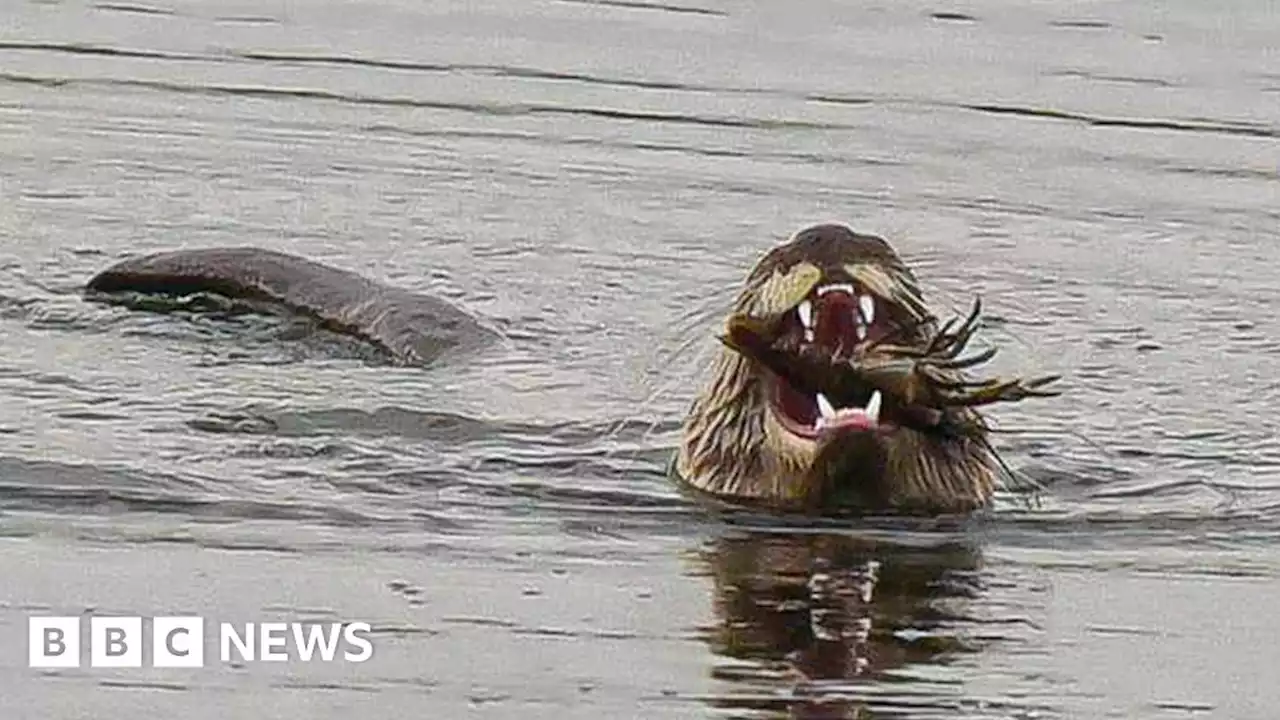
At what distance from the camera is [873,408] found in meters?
7.91

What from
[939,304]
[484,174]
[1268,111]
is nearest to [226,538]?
[939,304]

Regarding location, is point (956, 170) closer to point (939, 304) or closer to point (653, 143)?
point (653, 143)

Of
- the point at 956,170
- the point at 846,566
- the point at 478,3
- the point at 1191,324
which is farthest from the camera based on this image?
the point at 478,3

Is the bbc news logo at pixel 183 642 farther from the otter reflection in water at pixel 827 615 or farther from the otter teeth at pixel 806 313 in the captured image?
the otter teeth at pixel 806 313

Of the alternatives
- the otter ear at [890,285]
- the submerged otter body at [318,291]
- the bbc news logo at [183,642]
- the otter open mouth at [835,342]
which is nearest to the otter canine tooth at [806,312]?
the otter open mouth at [835,342]

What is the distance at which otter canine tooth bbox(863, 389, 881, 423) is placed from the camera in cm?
788

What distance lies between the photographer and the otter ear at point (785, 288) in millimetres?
7863

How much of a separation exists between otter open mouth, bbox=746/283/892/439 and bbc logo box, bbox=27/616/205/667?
1490mm

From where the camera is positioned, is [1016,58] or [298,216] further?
[1016,58]

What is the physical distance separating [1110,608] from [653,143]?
5.30 metres

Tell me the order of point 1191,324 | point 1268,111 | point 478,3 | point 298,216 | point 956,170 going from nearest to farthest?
point 1191,324 → point 298,216 → point 956,170 → point 1268,111 → point 478,3

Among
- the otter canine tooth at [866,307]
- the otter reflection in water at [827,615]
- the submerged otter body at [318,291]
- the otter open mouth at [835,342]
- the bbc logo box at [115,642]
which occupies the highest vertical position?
the otter canine tooth at [866,307]

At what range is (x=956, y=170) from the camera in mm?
12312

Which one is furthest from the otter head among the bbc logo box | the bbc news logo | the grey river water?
the bbc logo box
